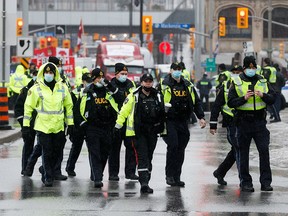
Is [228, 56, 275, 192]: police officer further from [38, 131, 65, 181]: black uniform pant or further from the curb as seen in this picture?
the curb

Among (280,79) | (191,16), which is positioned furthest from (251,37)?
(280,79)

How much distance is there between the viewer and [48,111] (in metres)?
14.8

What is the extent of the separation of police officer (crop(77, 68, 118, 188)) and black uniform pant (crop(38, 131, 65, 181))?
421mm

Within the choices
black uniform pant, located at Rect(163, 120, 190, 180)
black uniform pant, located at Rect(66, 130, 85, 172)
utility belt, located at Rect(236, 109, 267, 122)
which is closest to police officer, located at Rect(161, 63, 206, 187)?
black uniform pant, located at Rect(163, 120, 190, 180)

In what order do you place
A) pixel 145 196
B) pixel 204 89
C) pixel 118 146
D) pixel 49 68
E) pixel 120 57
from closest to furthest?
pixel 145 196
pixel 49 68
pixel 118 146
pixel 204 89
pixel 120 57

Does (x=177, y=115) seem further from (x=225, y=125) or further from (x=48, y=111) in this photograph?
(x=48, y=111)

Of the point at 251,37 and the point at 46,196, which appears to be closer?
the point at 46,196

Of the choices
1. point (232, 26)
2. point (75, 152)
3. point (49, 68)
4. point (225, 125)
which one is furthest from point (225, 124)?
point (232, 26)

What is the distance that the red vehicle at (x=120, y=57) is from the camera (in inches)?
2135

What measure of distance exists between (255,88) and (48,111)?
3.00m

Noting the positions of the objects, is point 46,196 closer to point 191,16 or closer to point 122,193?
point 122,193

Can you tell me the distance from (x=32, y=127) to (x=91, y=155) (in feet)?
4.00

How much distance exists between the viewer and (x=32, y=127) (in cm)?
1562

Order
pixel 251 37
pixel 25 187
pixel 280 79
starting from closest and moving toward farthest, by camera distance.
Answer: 1. pixel 25 187
2. pixel 280 79
3. pixel 251 37
